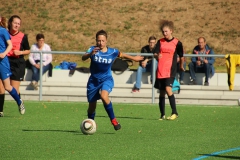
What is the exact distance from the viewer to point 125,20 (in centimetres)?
3334

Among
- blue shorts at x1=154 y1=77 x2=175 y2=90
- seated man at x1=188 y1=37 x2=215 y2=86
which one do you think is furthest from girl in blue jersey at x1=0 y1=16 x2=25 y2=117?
seated man at x1=188 y1=37 x2=215 y2=86

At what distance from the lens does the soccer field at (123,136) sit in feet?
26.2

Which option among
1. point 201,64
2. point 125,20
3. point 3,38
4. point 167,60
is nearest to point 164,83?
point 167,60

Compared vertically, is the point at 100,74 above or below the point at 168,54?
below

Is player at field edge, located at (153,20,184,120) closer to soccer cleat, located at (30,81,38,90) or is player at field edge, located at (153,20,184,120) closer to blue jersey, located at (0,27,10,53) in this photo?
blue jersey, located at (0,27,10,53)

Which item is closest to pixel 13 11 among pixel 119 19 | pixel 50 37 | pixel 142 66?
pixel 50 37

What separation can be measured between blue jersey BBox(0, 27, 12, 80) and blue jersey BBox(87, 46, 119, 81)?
2.38m

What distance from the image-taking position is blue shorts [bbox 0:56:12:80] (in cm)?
1217

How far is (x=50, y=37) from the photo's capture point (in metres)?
32.0

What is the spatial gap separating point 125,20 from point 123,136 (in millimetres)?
23863

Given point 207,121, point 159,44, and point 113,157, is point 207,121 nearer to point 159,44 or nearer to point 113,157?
point 159,44

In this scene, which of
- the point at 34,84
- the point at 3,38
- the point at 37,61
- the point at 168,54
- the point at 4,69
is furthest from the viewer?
the point at 37,61

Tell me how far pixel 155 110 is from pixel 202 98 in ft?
8.90

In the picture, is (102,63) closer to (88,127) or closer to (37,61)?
(88,127)
